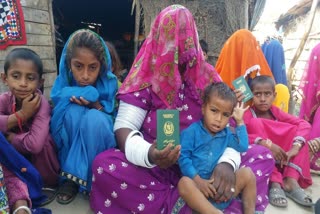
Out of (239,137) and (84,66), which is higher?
(84,66)

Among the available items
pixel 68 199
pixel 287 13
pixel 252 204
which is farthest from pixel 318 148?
pixel 287 13

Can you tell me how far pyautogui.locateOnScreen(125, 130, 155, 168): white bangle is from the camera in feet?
6.07

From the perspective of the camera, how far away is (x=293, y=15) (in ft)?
41.1

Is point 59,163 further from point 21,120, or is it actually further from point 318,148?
point 318,148

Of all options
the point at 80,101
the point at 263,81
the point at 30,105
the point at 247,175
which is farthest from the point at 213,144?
the point at 30,105

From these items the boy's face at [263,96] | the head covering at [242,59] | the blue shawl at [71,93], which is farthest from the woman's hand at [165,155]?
the head covering at [242,59]

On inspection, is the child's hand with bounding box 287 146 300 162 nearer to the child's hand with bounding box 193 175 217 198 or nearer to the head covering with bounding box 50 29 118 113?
the child's hand with bounding box 193 175 217 198

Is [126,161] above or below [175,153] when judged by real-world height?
below

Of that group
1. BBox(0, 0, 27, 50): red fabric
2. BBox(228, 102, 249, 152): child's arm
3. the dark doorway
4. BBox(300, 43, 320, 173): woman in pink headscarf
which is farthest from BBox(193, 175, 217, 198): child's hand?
the dark doorway

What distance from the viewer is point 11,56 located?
88.5 inches

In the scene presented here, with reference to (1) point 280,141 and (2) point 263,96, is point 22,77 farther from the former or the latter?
(1) point 280,141

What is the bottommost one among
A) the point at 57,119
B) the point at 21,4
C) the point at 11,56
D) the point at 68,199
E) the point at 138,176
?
the point at 68,199

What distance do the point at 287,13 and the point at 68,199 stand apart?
42.1ft

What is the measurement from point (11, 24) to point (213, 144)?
3801mm
